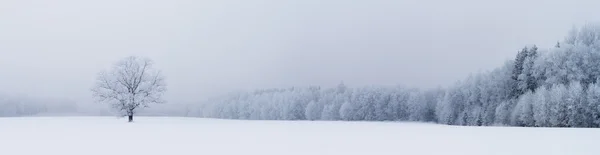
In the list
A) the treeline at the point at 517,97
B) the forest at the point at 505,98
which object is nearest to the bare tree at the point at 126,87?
the forest at the point at 505,98

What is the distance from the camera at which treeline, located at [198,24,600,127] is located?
50438 mm

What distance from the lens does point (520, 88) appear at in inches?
2507

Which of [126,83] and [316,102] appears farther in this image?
[316,102]

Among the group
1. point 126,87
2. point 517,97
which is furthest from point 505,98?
point 126,87

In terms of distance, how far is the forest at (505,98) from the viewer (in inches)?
1993

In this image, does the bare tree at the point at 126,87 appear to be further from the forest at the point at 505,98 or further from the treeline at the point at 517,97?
the treeline at the point at 517,97

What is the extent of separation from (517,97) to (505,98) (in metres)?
2.08

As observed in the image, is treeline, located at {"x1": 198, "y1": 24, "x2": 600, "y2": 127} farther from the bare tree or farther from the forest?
the bare tree

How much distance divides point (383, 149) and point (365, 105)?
95.9 m

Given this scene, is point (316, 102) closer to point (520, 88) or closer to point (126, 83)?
→ point (520, 88)

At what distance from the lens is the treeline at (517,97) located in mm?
50438

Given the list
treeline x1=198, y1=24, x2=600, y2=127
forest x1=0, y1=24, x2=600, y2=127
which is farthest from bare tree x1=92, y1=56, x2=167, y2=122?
treeline x1=198, y1=24, x2=600, y2=127

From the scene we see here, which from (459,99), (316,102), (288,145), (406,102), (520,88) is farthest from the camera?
(316,102)

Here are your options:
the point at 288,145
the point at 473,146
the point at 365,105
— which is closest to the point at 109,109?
the point at 288,145
